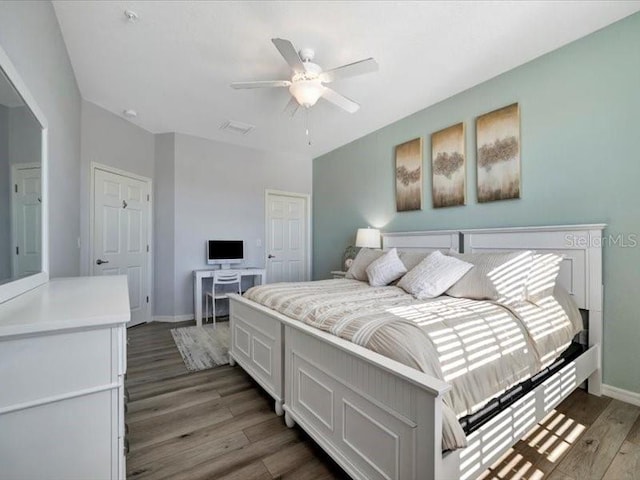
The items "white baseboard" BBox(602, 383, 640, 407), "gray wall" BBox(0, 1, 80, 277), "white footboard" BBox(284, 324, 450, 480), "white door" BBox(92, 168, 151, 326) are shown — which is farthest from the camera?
"white door" BBox(92, 168, 151, 326)

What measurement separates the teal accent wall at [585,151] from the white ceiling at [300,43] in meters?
0.17

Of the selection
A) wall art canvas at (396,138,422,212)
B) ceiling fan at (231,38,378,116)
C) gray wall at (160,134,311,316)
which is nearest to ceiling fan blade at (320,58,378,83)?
Answer: ceiling fan at (231,38,378,116)

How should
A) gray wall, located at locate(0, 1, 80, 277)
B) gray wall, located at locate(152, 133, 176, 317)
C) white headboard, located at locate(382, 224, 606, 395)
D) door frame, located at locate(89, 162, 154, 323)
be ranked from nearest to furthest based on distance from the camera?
gray wall, located at locate(0, 1, 80, 277)
white headboard, located at locate(382, 224, 606, 395)
door frame, located at locate(89, 162, 154, 323)
gray wall, located at locate(152, 133, 176, 317)

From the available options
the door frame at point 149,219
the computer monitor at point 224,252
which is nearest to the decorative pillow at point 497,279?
the computer monitor at point 224,252

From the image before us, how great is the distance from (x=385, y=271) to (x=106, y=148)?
3.61 metres

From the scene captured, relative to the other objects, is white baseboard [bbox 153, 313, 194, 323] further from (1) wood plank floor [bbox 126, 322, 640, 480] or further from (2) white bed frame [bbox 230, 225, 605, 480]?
(2) white bed frame [bbox 230, 225, 605, 480]

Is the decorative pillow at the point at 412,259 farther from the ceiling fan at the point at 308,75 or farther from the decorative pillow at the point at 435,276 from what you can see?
the ceiling fan at the point at 308,75

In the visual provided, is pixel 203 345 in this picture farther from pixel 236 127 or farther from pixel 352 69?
pixel 352 69

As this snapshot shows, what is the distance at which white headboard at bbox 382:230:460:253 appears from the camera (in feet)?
9.92

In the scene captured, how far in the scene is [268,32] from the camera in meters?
2.17

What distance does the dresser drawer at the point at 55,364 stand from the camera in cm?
75

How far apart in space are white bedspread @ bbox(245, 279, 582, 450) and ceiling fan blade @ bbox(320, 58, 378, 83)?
1665 mm

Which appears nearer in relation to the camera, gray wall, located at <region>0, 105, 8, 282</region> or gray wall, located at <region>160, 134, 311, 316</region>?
gray wall, located at <region>0, 105, 8, 282</region>

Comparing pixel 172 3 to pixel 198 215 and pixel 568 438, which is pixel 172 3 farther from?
pixel 568 438
